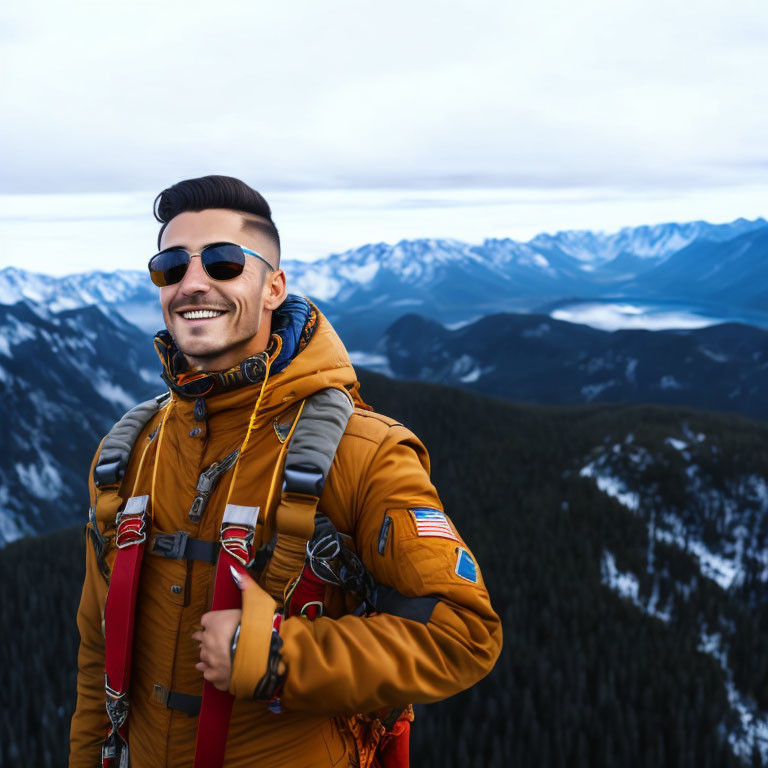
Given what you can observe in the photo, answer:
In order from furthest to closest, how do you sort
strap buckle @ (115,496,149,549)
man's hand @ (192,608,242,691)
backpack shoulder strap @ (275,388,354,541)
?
strap buckle @ (115,496,149,549) < backpack shoulder strap @ (275,388,354,541) < man's hand @ (192,608,242,691)

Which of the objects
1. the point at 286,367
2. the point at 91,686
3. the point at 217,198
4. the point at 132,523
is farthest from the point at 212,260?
the point at 91,686

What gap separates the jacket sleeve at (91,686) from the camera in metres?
4.78

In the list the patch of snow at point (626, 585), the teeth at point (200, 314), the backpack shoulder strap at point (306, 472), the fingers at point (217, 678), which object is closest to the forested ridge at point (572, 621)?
the patch of snow at point (626, 585)

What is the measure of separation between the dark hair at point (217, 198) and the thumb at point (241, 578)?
234cm

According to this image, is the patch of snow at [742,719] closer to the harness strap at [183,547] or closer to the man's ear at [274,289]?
the harness strap at [183,547]

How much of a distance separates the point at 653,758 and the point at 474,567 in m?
46.1

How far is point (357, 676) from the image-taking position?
11.1 feet

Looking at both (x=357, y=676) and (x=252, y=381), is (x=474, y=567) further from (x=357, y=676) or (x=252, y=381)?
(x=252, y=381)

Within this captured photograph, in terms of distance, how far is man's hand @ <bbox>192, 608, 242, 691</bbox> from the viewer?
3.37 metres

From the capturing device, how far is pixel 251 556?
3.86 metres

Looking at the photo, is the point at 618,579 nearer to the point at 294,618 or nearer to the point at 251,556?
the point at 251,556

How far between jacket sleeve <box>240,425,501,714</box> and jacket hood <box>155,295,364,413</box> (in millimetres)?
577

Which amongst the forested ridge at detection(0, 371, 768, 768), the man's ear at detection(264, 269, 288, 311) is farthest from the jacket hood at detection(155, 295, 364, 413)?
the forested ridge at detection(0, 371, 768, 768)

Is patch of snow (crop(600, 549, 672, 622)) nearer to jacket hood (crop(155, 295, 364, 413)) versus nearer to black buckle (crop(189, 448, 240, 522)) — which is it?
jacket hood (crop(155, 295, 364, 413))
